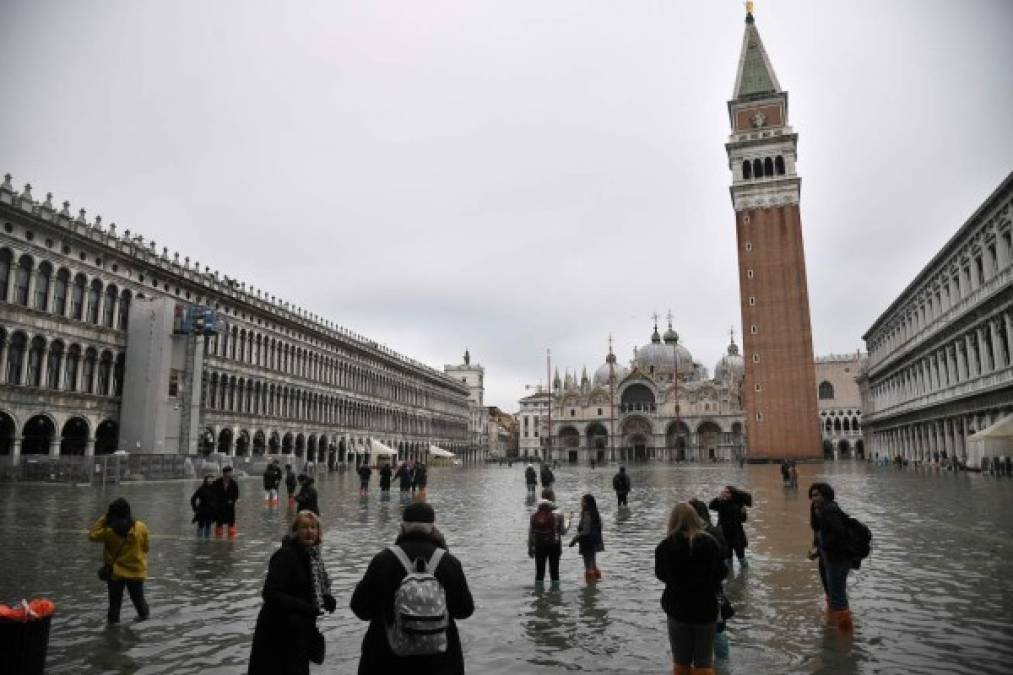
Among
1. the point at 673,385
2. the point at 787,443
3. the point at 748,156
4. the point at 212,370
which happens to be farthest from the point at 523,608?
the point at 673,385

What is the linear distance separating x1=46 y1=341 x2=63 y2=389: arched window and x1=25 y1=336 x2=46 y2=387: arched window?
0.43m

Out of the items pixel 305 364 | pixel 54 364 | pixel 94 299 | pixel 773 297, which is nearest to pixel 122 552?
pixel 54 364

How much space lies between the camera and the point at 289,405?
56.8 m

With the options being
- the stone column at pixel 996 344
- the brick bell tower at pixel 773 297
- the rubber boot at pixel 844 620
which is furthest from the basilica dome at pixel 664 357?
the rubber boot at pixel 844 620

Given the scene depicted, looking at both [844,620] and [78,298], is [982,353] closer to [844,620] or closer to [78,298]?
[844,620]

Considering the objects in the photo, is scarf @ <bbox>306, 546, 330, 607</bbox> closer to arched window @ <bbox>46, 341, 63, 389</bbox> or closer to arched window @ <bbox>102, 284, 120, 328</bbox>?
arched window @ <bbox>46, 341, 63, 389</bbox>

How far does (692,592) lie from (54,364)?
38695 millimetres

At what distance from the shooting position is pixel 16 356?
33438 mm

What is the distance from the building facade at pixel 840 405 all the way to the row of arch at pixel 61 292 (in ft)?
295

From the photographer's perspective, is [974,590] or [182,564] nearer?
[974,590]

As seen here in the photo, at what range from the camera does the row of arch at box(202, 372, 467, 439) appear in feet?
157

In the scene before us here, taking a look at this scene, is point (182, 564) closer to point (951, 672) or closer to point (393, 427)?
point (951, 672)

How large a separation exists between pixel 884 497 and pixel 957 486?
637cm

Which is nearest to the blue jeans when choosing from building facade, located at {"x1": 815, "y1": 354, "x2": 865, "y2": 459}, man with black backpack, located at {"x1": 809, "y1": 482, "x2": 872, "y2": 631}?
man with black backpack, located at {"x1": 809, "y1": 482, "x2": 872, "y2": 631}
